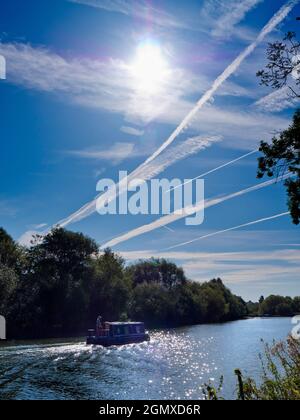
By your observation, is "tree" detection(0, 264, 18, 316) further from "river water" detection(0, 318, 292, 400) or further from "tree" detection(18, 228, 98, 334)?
"river water" detection(0, 318, 292, 400)

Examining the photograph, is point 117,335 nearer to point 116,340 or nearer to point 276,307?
point 116,340

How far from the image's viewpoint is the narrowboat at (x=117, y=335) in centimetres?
5991

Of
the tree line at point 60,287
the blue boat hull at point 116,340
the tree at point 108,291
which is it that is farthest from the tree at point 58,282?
the blue boat hull at point 116,340

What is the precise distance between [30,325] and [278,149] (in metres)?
64.7

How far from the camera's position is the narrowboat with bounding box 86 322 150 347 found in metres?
59.9

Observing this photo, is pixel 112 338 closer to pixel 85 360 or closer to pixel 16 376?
pixel 85 360

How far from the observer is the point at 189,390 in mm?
30125

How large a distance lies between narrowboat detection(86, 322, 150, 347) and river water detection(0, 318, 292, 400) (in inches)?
127

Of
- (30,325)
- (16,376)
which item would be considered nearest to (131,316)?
(30,325)

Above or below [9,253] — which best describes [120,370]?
below

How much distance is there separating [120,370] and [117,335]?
2516 centimetres

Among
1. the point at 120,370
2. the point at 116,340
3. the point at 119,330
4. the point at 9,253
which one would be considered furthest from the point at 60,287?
the point at 120,370

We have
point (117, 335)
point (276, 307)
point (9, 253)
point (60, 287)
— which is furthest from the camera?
point (276, 307)

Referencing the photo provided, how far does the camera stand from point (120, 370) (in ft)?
126
